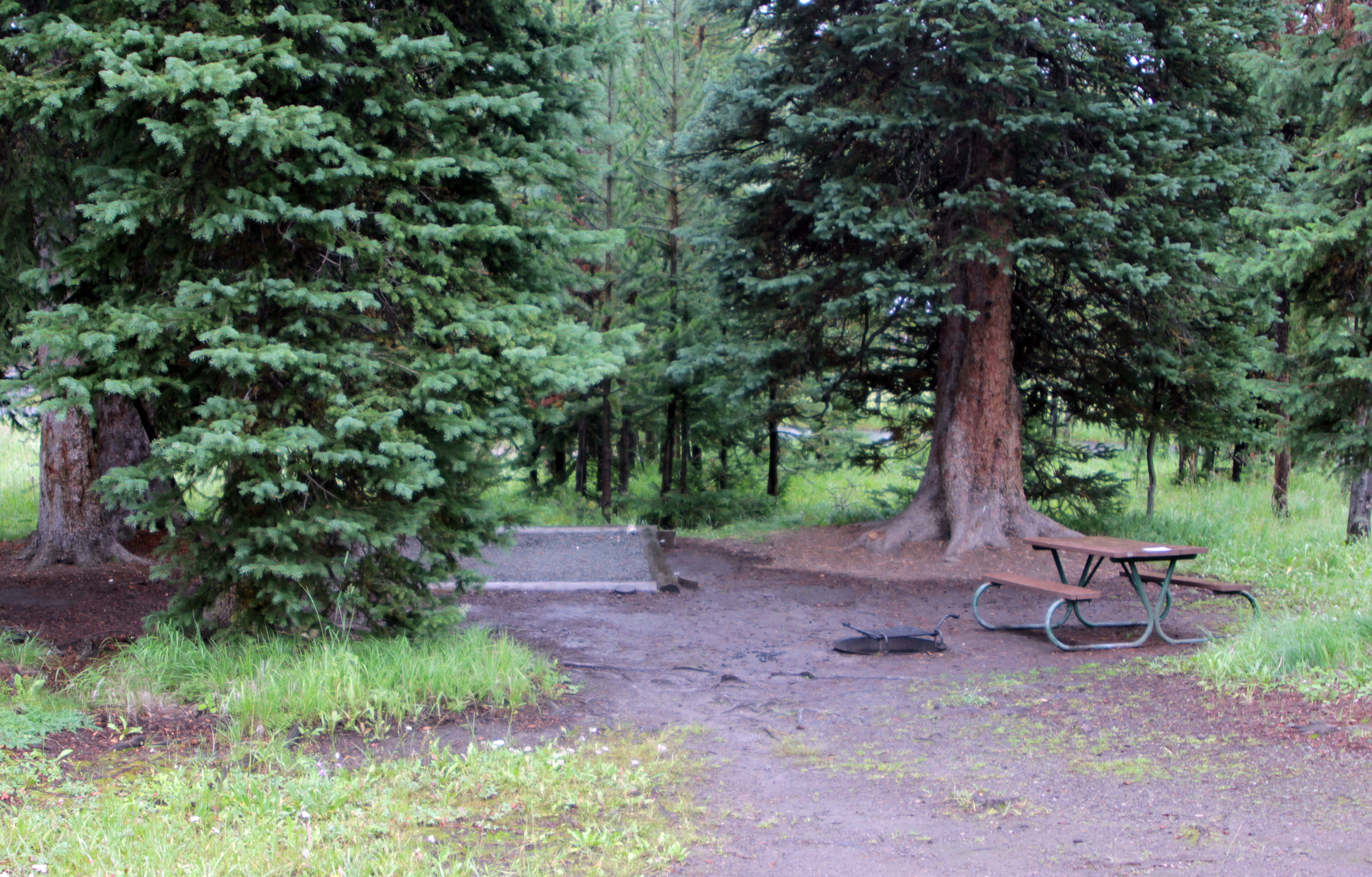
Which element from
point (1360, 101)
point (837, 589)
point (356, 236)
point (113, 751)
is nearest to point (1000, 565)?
point (837, 589)

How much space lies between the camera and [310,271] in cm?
579

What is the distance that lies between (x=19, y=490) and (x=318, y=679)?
11.8 meters

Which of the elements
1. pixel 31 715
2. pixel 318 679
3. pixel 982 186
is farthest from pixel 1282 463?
pixel 31 715

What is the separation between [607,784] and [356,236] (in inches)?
128

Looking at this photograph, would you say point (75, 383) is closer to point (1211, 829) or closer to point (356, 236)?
point (356, 236)

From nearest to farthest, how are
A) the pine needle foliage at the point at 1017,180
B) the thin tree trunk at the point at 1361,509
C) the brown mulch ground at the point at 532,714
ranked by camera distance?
the brown mulch ground at the point at 532,714
the pine needle foliage at the point at 1017,180
the thin tree trunk at the point at 1361,509

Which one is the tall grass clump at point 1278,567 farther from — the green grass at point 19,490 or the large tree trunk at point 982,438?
the green grass at point 19,490

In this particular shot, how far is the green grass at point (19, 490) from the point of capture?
Answer: 11.6 m

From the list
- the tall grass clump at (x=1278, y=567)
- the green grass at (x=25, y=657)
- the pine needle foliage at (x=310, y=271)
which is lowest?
the green grass at (x=25, y=657)

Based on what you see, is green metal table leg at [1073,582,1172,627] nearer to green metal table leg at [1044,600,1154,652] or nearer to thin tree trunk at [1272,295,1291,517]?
green metal table leg at [1044,600,1154,652]

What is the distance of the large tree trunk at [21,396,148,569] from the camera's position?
359 inches

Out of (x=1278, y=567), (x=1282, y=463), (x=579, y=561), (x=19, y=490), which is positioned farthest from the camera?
(x=19, y=490)

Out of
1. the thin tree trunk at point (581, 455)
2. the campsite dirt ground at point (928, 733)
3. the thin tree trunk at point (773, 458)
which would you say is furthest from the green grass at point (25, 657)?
the thin tree trunk at point (773, 458)

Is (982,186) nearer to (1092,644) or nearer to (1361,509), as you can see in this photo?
(1092,644)
